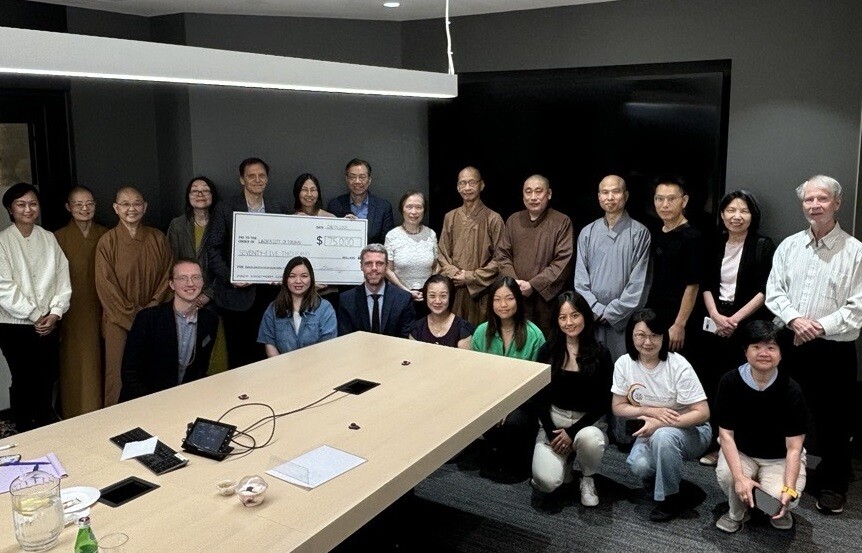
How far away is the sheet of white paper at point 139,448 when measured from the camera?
233 cm

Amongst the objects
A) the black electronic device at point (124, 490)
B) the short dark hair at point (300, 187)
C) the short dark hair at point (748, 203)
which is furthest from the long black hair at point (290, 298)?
the short dark hair at point (748, 203)

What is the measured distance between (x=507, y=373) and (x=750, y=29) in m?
2.68

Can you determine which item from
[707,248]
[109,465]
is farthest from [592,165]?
[109,465]

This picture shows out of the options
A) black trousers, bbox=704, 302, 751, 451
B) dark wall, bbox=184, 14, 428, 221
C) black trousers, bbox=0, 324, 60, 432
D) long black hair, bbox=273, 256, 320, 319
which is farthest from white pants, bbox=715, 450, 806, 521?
black trousers, bbox=0, 324, 60, 432

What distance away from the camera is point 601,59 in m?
4.82

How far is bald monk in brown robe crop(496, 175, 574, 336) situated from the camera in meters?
4.52

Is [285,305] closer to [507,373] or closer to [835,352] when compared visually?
[507,373]

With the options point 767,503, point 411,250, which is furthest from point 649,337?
point 411,250

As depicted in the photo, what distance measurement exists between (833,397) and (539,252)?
5.84ft

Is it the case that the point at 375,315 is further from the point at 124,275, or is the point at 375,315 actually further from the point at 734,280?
the point at 734,280

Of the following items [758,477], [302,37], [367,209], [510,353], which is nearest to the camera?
[758,477]

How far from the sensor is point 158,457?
7.61 ft

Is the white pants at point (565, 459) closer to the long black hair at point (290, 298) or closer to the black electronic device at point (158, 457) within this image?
the long black hair at point (290, 298)

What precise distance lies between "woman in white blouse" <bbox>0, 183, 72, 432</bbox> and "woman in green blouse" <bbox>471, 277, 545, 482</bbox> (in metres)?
2.42
